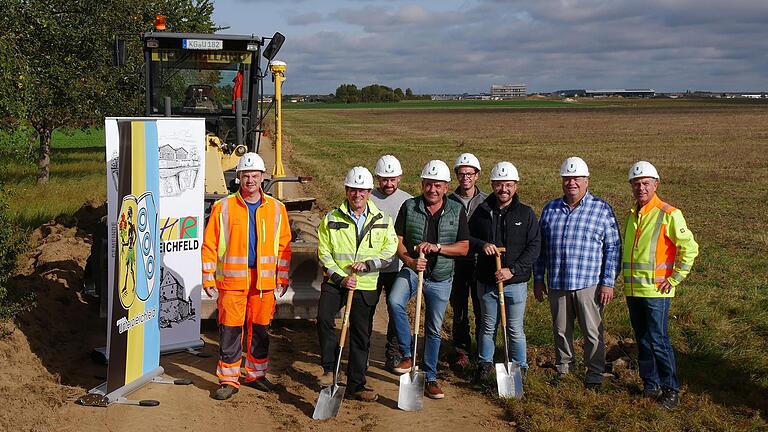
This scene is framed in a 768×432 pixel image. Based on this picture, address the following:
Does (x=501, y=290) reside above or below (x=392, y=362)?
above

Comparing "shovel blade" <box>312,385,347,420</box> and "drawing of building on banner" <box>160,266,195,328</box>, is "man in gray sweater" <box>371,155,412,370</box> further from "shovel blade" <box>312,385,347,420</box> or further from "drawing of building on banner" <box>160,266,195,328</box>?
"drawing of building on banner" <box>160,266,195,328</box>

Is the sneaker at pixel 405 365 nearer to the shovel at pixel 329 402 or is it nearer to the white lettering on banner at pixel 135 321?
the shovel at pixel 329 402

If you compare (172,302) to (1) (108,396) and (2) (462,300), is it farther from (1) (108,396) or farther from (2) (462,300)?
(2) (462,300)

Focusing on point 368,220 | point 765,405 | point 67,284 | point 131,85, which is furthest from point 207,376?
point 131,85

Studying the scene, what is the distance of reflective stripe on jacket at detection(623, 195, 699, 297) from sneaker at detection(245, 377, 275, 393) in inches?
121

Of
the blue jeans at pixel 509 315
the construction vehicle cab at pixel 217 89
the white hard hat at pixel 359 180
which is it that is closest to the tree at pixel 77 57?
the construction vehicle cab at pixel 217 89

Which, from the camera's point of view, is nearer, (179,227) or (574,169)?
(574,169)

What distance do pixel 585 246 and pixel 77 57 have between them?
1457 cm

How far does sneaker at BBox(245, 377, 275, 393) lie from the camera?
6.67m

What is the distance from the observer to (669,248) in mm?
6191

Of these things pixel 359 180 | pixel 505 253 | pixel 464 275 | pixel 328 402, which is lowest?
pixel 328 402

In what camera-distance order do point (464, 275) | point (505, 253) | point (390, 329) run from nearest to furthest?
point (505, 253)
point (464, 275)
point (390, 329)

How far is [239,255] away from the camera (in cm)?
641

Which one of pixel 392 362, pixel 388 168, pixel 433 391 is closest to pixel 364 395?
pixel 433 391
